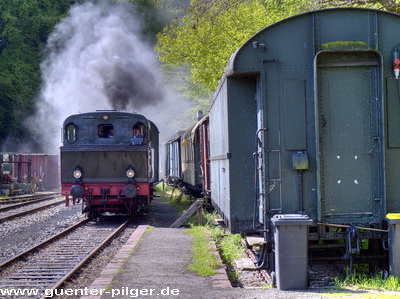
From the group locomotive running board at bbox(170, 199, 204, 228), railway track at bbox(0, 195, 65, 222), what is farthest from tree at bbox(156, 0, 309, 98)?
Answer: railway track at bbox(0, 195, 65, 222)

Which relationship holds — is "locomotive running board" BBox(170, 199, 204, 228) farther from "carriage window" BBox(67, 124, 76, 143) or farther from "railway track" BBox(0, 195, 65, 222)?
"railway track" BBox(0, 195, 65, 222)

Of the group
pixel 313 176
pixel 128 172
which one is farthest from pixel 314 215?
pixel 128 172

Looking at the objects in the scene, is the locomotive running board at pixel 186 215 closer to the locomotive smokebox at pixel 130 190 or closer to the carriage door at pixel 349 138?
the locomotive smokebox at pixel 130 190

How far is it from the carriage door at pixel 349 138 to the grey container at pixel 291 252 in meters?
0.70

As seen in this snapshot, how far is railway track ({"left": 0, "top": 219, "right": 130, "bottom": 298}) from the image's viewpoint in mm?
7555

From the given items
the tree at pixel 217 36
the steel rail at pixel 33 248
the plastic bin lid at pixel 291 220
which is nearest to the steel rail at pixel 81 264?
the steel rail at pixel 33 248

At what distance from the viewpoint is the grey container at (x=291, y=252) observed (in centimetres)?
618

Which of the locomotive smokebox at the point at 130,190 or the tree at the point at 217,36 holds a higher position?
the tree at the point at 217,36

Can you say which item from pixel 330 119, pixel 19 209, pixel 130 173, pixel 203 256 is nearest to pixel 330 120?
pixel 330 119

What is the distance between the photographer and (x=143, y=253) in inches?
346

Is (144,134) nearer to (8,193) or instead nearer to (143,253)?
(143,253)

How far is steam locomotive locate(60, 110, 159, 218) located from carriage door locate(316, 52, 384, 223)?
803 centimetres

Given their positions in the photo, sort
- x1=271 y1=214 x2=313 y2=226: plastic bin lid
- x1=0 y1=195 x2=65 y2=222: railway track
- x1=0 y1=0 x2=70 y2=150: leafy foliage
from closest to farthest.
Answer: x1=271 y1=214 x2=313 y2=226: plastic bin lid < x1=0 y1=195 x2=65 y2=222: railway track < x1=0 y1=0 x2=70 y2=150: leafy foliage

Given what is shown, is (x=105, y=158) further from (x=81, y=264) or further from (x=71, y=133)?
(x=81, y=264)
